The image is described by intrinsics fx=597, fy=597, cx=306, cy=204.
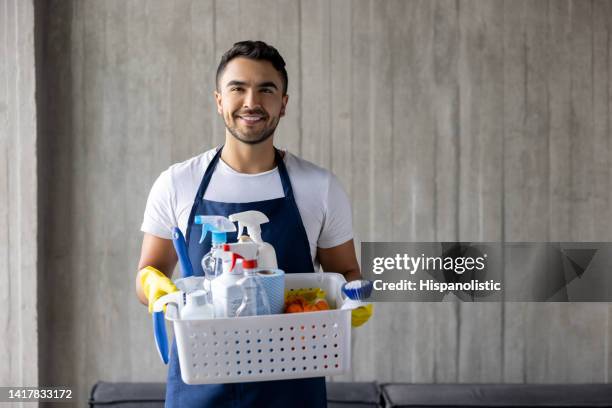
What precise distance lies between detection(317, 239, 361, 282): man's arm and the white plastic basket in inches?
17.7

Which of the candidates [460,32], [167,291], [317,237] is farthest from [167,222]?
[460,32]

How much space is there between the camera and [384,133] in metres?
2.71

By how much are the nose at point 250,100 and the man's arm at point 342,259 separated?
47 centimetres

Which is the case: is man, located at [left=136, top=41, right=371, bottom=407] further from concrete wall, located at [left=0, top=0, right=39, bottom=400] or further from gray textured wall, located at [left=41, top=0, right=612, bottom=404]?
concrete wall, located at [left=0, top=0, right=39, bottom=400]

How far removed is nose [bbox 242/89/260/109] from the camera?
150 cm

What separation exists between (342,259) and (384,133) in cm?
115

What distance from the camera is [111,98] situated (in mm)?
2715

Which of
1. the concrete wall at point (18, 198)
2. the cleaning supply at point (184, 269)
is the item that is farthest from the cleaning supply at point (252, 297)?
the concrete wall at point (18, 198)

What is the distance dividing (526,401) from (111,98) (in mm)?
2247

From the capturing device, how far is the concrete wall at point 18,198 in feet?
8.64

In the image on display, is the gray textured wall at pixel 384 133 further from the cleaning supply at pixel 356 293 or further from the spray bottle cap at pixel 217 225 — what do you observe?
the cleaning supply at pixel 356 293

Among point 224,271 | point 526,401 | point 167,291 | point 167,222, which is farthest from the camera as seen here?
point 526,401

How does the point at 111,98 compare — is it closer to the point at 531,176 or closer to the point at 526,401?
the point at 531,176
